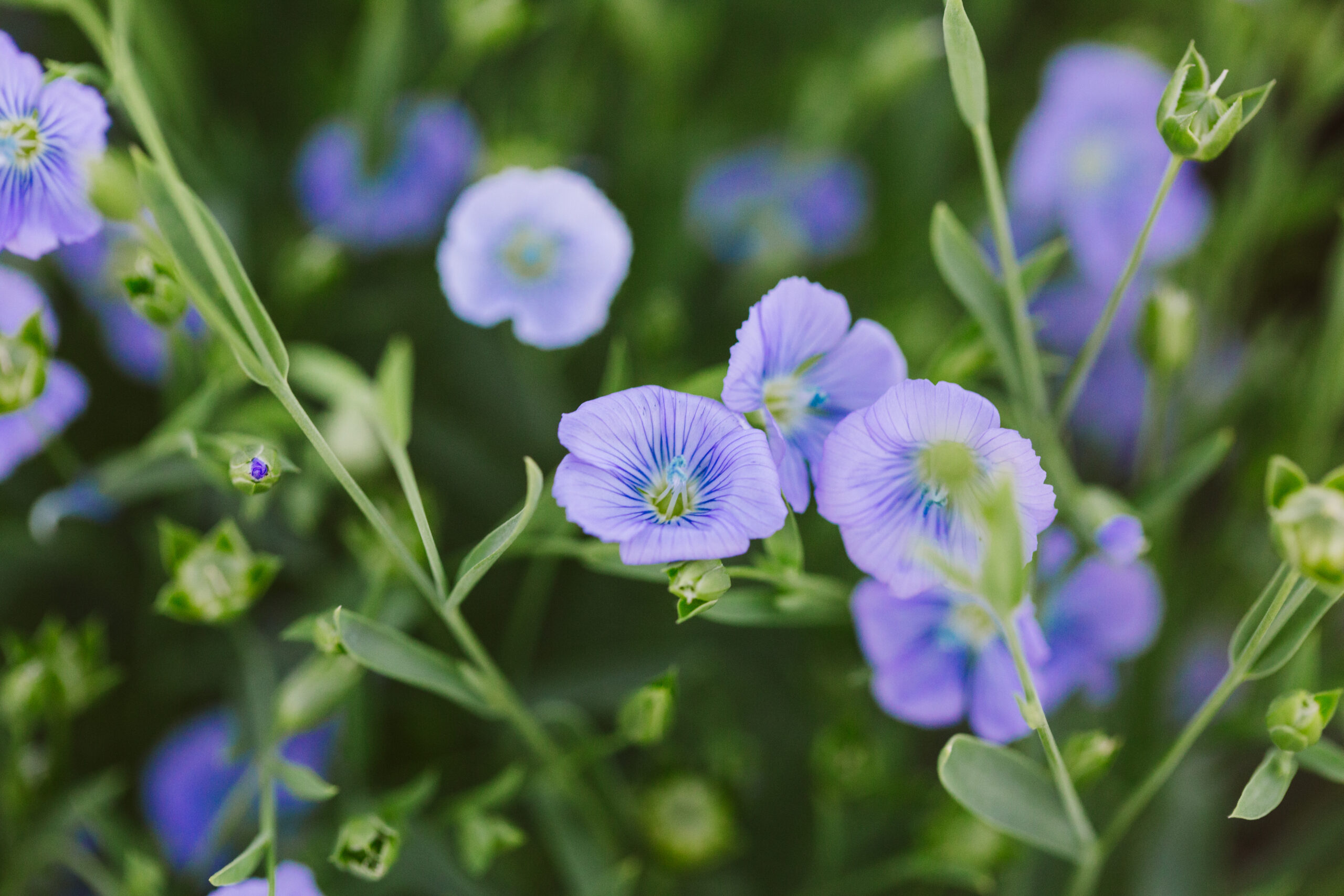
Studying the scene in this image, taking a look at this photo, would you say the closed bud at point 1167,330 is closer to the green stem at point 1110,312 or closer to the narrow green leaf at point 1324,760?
the green stem at point 1110,312

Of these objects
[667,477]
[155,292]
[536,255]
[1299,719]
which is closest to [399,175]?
[536,255]

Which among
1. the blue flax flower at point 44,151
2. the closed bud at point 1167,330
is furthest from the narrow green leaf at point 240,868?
the closed bud at point 1167,330

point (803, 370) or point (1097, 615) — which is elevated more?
point (803, 370)

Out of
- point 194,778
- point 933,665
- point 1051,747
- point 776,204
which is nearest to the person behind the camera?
point 1051,747

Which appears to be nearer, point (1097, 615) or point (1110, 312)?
point (1110, 312)

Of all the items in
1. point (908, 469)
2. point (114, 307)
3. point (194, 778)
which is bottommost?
point (194, 778)

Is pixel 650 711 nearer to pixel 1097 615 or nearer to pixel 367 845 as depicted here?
pixel 367 845

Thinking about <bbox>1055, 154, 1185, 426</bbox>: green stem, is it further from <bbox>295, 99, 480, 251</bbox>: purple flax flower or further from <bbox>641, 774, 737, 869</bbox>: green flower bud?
<bbox>295, 99, 480, 251</bbox>: purple flax flower

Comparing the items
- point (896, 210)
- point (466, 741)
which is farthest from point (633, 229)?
point (466, 741)
